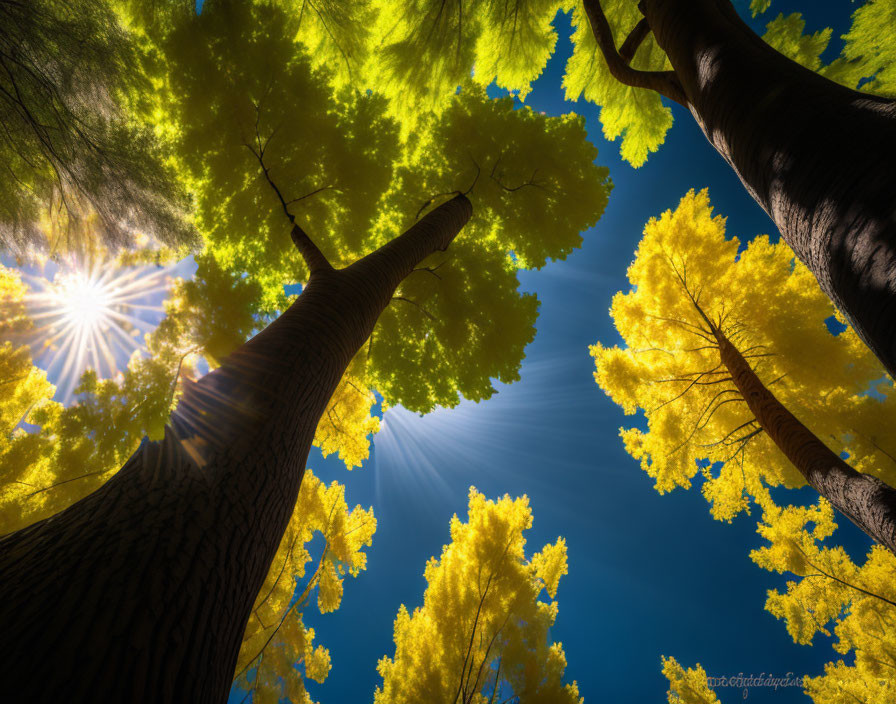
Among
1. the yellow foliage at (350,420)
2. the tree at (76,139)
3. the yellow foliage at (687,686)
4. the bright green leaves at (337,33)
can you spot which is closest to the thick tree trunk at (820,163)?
the tree at (76,139)

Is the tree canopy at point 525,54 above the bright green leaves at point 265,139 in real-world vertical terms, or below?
above

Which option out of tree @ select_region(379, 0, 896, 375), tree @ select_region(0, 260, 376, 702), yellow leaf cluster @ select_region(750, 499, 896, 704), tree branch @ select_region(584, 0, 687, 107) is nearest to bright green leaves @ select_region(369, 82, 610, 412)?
tree @ select_region(0, 260, 376, 702)

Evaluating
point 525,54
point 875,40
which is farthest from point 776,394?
point 525,54

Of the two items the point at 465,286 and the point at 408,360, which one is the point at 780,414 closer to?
the point at 465,286

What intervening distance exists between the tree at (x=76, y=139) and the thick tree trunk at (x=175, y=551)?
2.68m

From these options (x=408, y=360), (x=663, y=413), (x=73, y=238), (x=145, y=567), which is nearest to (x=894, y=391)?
(x=663, y=413)

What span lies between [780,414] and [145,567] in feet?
18.6

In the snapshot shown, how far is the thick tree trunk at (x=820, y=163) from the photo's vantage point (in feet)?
2.83

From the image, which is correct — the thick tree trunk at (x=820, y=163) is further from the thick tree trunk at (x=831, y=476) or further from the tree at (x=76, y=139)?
the tree at (x=76, y=139)

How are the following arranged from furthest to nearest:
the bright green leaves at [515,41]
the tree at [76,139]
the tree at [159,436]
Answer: the bright green leaves at [515,41] → the tree at [76,139] → the tree at [159,436]

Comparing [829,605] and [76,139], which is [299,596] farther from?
[829,605]

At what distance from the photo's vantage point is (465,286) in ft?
18.4

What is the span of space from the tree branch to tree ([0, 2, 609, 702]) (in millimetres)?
1319

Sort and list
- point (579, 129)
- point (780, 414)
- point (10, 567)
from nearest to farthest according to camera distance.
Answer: point (10, 567), point (780, 414), point (579, 129)
